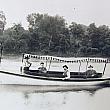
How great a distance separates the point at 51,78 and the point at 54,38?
208 mm

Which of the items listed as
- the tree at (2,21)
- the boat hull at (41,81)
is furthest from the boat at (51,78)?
the tree at (2,21)

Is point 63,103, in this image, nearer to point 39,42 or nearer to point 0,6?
point 39,42

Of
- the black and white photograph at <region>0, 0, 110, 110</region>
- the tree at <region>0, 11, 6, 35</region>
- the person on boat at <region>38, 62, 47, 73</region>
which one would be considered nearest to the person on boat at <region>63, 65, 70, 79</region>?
the black and white photograph at <region>0, 0, 110, 110</region>

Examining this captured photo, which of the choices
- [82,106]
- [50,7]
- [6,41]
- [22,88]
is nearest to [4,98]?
[22,88]

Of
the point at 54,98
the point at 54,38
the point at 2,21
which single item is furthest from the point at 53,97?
the point at 2,21

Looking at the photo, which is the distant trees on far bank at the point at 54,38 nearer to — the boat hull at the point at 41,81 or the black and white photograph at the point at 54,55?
the black and white photograph at the point at 54,55

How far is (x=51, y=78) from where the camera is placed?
4.29 feet

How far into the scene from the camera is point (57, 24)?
1309mm

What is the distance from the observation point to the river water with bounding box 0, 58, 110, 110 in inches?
50.9

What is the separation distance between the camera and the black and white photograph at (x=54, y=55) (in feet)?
4.25

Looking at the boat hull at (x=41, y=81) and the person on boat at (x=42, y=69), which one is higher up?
the person on boat at (x=42, y=69)

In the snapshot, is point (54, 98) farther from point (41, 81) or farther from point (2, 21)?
point (2, 21)

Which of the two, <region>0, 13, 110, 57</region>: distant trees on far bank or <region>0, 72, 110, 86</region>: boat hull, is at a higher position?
<region>0, 13, 110, 57</region>: distant trees on far bank

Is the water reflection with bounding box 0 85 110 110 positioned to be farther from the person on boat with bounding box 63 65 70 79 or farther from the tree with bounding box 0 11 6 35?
the tree with bounding box 0 11 6 35
